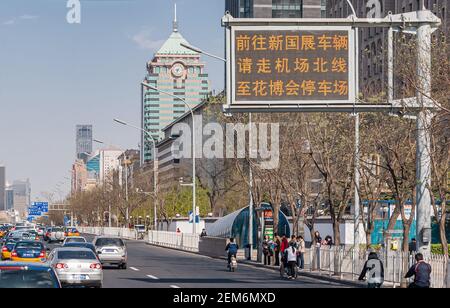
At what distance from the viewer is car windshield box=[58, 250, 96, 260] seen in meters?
31.2

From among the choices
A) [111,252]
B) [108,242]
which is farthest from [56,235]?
[111,252]

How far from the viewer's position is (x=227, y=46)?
91.0ft

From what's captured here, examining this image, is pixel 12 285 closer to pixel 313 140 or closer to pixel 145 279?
pixel 145 279

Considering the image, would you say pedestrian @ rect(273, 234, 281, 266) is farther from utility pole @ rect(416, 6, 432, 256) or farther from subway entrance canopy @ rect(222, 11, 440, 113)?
subway entrance canopy @ rect(222, 11, 440, 113)

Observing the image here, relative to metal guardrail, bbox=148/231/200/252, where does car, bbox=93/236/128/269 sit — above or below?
above

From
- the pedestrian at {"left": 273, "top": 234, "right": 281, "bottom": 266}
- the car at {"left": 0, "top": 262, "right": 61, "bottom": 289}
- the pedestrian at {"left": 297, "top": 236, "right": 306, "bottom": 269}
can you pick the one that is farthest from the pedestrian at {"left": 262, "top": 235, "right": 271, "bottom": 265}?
the car at {"left": 0, "top": 262, "right": 61, "bottom": 289}

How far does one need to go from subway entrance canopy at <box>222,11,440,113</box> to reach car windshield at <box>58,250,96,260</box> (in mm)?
7267

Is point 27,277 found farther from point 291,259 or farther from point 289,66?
point 291,259

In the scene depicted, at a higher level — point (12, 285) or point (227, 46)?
point (227, 46)

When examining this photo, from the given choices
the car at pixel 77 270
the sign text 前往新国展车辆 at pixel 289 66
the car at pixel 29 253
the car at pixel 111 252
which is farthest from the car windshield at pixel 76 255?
the car at pixel 111 252

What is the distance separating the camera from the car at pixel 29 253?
138 feet

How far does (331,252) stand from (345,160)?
5653 mm
